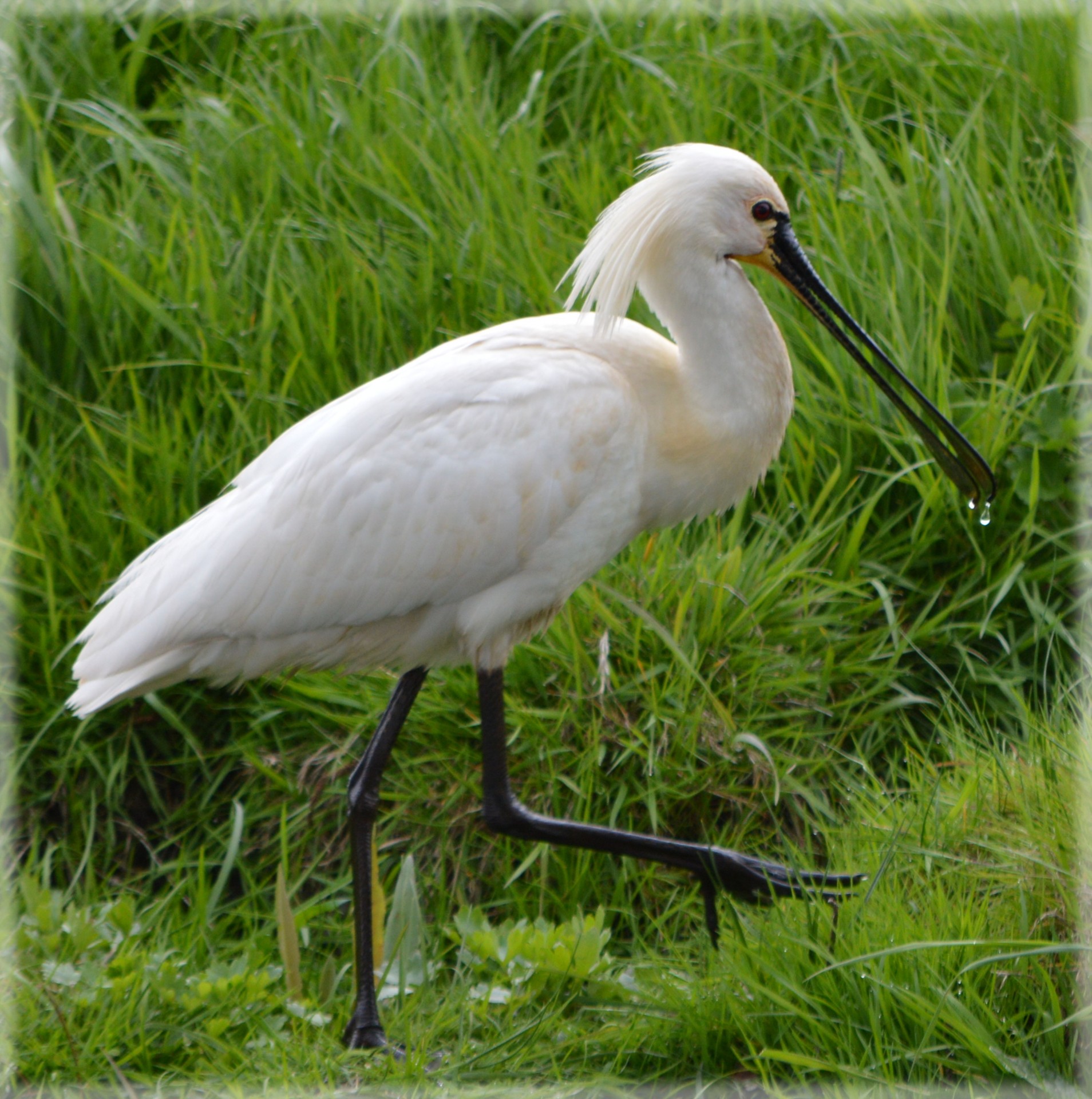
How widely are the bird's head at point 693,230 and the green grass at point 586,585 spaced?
2.55 feet

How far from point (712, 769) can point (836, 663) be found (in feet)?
1.52

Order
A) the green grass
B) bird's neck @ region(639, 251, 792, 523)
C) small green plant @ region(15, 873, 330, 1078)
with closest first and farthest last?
the green grass
small green plant @ region(15, 873, 330, 1078)
bird's neck @ region(639, 251, 792, 523)

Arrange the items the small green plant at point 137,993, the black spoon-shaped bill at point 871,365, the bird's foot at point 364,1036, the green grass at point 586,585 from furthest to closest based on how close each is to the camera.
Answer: the black spoon-shaped bill at point 871,365 → the bird's foot at point 364,1036 → the small green plant at point 137,993 → the green grass at point 586,585

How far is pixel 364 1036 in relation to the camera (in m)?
3.20

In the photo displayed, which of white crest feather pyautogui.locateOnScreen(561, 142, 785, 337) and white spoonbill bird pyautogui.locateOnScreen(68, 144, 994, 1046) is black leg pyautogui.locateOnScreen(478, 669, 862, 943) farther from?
white crest feather pyautogui.locateOnScreen(561, 142, 785, 337)

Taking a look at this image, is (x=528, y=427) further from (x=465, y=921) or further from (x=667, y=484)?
(x=465, y=921)

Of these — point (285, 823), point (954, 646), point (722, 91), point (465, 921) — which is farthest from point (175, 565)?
point (722, 91)

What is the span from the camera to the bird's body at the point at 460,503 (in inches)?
127

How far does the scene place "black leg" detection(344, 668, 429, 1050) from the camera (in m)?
3.27

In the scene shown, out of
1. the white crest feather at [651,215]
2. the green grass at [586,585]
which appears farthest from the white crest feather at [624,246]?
the green grass at [586,585]

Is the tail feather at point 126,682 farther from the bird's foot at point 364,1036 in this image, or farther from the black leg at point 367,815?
the bird's foot at point 364,1036

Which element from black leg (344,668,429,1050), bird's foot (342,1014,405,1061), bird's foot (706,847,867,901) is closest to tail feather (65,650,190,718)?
black leg (344,668,429,1050)

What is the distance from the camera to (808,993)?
2.69 meters

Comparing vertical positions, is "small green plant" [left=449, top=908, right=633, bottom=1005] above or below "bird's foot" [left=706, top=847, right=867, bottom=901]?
below
